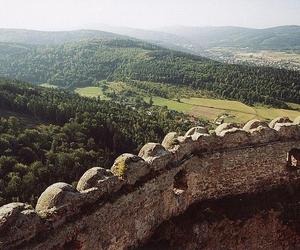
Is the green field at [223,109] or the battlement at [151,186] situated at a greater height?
the battlement at [151,186]

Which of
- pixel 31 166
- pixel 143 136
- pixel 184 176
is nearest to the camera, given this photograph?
pixel 184 176

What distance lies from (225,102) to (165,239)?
13932 cm

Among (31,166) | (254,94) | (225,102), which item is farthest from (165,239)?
(254,94)

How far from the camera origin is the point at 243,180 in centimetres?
1627

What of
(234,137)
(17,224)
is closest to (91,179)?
(17,224)

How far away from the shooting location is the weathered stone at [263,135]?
16234 mm

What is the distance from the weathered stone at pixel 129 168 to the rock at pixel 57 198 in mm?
2183

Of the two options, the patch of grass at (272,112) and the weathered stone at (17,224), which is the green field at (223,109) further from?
the weathered stone at (17,224)

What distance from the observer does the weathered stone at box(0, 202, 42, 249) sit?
360 inches

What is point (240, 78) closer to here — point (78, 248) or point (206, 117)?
point (206, 117)

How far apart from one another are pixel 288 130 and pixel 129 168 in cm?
690

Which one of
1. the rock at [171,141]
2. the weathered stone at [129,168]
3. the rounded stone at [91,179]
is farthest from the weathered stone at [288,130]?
the rounded stone at [91,179]

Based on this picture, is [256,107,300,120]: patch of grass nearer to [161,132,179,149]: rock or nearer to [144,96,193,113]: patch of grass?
[144,96,193,113]: patch of grass

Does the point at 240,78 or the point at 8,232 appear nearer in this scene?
the point at 8,232
